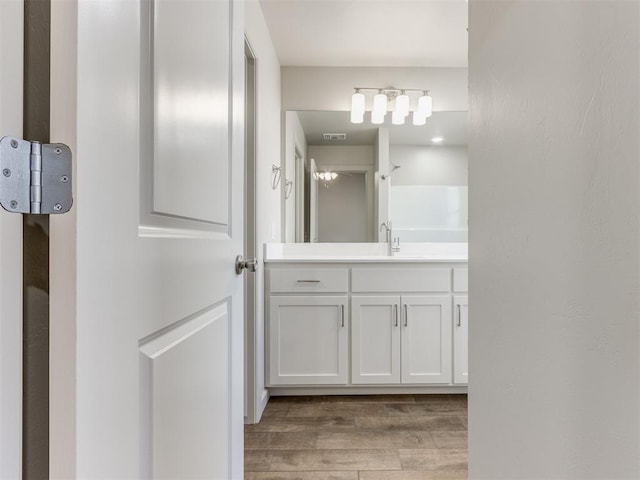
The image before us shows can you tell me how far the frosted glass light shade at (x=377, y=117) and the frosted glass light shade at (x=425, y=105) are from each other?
294 millimetres

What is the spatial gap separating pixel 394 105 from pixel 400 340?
67.2 inches

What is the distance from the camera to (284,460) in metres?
1.68

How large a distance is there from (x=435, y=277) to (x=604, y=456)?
1.80 metres

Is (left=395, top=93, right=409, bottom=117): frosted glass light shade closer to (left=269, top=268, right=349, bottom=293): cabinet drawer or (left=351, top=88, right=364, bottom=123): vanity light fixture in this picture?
(left=351, top=88, right=364, bottom=123): vanity light fixture

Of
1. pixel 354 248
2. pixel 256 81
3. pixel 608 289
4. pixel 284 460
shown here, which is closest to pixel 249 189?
pixel 256 81

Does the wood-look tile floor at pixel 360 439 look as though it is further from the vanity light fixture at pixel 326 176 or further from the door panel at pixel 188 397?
the vanity light fixture at pixel 326 176

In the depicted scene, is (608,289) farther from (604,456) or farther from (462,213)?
(462,213)

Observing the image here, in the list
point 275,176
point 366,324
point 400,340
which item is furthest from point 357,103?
point 400,340

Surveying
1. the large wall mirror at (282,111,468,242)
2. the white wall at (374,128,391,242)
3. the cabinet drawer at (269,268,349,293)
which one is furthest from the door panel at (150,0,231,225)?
the white wall at (374,128,391,242)

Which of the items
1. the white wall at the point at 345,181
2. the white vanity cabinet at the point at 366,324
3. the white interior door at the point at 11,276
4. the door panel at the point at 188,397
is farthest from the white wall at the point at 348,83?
the white interior door at the point at 11,276

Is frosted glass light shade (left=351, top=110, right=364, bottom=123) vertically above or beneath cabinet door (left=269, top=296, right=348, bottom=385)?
above

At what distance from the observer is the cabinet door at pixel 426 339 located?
2.31m

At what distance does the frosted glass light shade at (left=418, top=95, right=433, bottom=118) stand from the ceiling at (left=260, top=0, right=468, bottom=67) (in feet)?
0.80

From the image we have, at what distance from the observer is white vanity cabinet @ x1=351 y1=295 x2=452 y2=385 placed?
230cm
